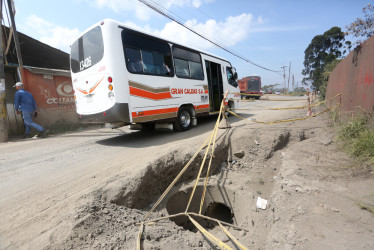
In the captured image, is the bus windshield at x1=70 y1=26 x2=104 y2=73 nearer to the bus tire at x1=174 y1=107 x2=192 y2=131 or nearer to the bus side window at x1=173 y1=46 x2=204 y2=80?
the bus side window at x1=173 y1=46 x2=204 y2=80

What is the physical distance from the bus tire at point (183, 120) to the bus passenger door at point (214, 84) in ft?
4.92

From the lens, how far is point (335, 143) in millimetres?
4203

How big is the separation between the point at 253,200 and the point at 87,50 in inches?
213

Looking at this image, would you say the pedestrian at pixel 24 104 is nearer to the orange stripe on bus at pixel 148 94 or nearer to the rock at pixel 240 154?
the orange stripe on bus at pixel 148 94

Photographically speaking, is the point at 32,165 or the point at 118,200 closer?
the point at 118,200

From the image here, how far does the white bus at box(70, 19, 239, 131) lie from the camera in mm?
4734

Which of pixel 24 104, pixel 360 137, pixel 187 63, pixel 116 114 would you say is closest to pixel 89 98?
pixel 116 114

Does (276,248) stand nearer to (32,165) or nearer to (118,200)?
(118,200)

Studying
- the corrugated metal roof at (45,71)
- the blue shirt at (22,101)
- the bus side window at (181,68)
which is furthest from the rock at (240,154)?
the corrugated metal roof at (45,71)

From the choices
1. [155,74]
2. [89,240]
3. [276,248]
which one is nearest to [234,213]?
[276,248]

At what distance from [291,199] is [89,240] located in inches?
97.6

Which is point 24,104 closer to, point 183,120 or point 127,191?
point 183,120

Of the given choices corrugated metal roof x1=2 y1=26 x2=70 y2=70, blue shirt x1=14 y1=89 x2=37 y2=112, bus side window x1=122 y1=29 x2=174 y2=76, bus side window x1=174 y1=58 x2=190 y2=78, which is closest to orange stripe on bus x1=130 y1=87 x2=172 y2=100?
bus side window x1=122 y1=29 x2=174 y2=76

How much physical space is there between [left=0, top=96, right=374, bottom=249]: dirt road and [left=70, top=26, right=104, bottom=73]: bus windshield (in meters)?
2.35
